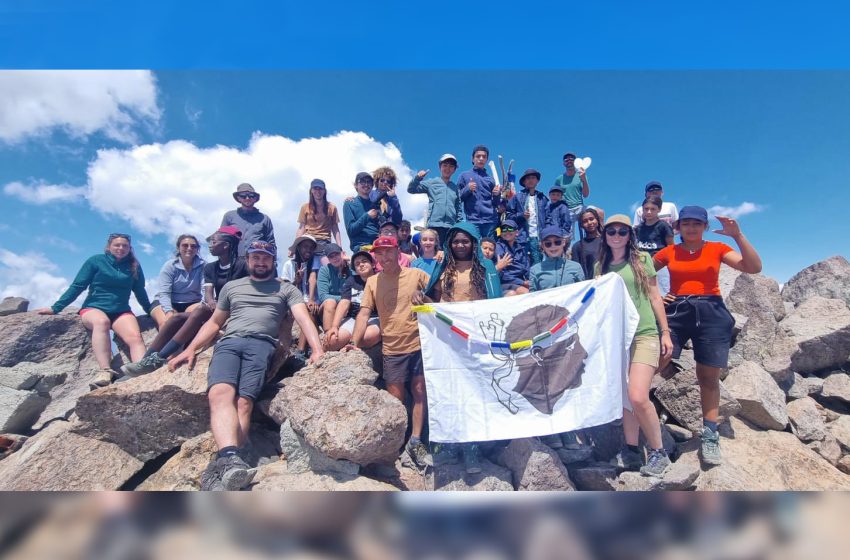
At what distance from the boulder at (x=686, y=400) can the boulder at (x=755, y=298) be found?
11.9 ft

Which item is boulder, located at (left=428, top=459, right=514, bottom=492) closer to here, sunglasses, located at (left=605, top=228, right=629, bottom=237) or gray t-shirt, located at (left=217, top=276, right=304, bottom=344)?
gray t-shirt, located at (left=217, top=276, right=304, bottom=344)

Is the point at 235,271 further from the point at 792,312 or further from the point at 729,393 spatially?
the point at 792,312

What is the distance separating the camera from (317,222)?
8.14 m

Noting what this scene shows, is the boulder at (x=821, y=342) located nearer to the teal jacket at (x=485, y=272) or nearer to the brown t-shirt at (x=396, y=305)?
the teal jacket at (x=485, y=272)

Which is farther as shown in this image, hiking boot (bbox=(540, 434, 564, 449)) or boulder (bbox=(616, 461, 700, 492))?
hiking boot (bbox=(540, 434, 564, 449))

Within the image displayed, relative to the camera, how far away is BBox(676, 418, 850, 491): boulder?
5090mm

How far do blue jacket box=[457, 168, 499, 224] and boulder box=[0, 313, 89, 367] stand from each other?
8.16 metres

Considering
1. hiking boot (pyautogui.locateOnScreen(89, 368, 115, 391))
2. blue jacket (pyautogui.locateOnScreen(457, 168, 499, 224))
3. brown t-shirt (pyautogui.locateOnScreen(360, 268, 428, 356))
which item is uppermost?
blue jacket (pyautogui.locateOnScreen(457, 168, 499, 224))

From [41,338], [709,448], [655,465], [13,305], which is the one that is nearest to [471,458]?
[655,465]

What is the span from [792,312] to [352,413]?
10.3m

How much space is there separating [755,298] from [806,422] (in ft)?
9.94

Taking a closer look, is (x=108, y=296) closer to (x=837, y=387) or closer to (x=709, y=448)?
(x=709, y=448)

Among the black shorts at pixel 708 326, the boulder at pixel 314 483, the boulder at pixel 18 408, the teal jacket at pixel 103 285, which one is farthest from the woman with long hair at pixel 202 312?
the black shorts at pixel 708 326

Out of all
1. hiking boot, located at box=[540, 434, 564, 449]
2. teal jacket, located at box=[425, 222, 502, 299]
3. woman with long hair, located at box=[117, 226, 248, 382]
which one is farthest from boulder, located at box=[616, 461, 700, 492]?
woman with long hair, located at box=[117, 226, 248, 382]
